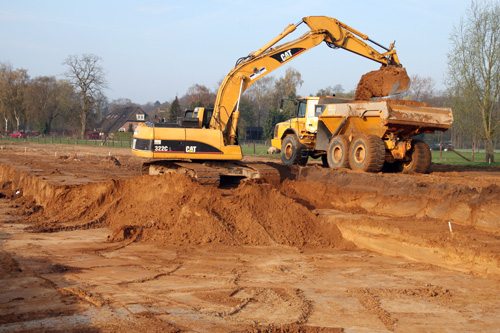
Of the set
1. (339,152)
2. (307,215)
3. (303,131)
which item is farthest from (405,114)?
(303,131)

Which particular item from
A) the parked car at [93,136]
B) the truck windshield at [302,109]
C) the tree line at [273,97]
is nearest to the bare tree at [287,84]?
the tree line at [273,97]

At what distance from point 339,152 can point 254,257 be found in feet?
24.8

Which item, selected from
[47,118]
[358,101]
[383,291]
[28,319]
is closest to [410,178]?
[358,101]

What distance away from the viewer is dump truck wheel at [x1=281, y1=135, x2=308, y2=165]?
17.0 meters

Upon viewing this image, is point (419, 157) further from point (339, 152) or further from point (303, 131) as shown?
point (303, 131)

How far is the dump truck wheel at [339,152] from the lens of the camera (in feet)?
47.4

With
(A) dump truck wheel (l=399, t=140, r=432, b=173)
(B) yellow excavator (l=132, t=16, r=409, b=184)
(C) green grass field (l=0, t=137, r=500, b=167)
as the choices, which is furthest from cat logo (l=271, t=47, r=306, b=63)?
(C) green grass field (l=0, t=137, r=500, b=167)

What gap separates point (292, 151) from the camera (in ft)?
56.7

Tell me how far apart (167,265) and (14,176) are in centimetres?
1264

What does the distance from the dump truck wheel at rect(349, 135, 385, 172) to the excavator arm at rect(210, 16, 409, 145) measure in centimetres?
218

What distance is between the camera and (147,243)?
29.6 ft

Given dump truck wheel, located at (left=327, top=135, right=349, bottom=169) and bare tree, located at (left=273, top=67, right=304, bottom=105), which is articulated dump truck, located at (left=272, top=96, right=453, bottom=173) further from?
bare tree, located at (left=273, top=67, right=304, bottom=105)

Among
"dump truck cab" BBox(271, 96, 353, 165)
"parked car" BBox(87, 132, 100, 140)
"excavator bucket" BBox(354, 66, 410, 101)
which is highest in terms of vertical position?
"excavator bucket" BBox(354, 66, 410, 101)

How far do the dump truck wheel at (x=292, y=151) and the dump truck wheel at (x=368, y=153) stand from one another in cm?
329
